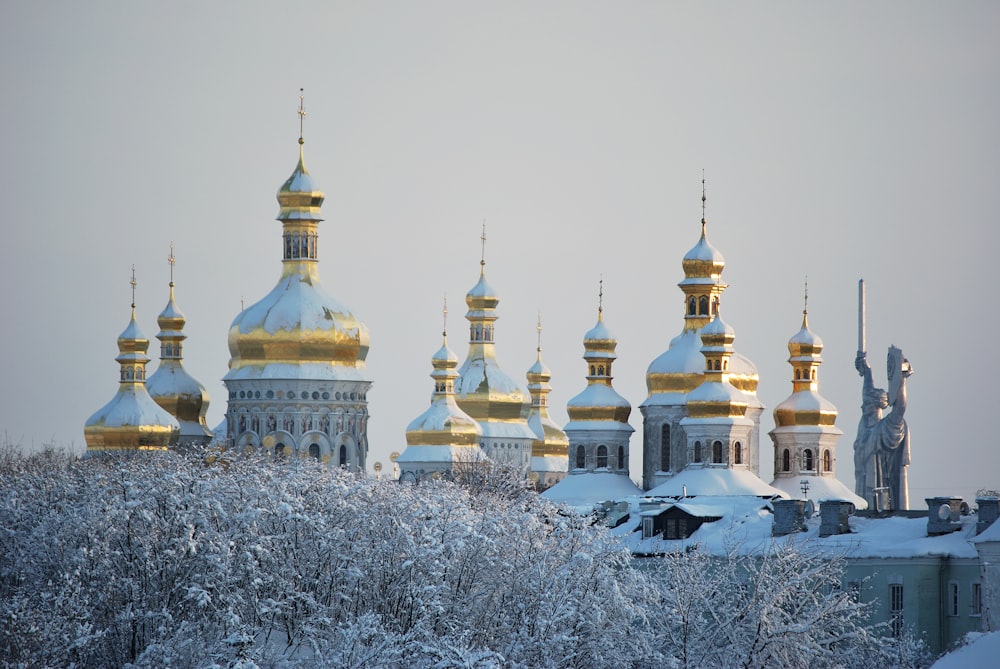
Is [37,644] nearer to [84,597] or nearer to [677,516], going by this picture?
[84,597]

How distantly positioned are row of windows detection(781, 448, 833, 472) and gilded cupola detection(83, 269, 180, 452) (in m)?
→ 18.4

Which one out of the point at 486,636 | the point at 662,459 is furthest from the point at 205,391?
the point at 486,636

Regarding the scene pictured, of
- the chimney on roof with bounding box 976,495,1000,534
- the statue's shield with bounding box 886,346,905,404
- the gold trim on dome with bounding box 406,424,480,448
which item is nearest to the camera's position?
the chimney on roof with bounding box 976,495,1000,534

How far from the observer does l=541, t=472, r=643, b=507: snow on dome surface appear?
81.3m

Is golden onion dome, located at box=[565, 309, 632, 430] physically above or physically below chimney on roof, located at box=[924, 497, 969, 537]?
above

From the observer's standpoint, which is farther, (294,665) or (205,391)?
(205,391)

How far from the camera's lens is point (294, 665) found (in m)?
45.1

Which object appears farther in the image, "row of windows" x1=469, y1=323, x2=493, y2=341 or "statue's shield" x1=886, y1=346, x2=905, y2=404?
"row of windows" x1=469, y1=323, x2=493, y2=341

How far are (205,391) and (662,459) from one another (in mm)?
18874

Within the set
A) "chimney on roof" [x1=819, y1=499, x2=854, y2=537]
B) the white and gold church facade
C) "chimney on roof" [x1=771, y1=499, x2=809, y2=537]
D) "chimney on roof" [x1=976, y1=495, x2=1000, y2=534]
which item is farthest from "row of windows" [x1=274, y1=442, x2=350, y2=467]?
"chimney on roof" [x1=976, y1=495, x2=1000, y2=534]

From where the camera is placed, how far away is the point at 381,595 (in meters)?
47.9

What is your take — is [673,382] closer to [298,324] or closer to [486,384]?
[298,324]

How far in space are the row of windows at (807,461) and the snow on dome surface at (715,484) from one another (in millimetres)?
3999

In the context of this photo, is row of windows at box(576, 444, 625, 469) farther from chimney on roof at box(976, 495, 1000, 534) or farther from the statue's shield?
chimney on roof at box(976, 495, 1000, 534)
